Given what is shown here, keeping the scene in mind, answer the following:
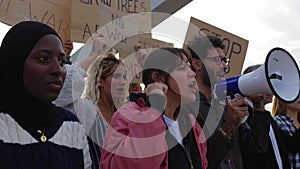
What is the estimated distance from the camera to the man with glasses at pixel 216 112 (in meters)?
2.13

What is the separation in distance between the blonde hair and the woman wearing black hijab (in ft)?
3.18

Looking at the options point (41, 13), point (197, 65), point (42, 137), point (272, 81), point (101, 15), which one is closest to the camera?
point (42, 137)

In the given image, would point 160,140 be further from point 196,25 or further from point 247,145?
point 196,25

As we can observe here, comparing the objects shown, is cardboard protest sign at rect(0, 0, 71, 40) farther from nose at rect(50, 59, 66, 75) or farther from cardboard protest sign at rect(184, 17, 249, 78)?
nose at rect(50, 59, 66, 75)

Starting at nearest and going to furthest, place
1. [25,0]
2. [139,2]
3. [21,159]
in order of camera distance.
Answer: [21,159] → [25,0] → [139,2]

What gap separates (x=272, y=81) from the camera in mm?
2186

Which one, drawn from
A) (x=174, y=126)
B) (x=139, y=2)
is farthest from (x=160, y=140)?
(x=139, y=2)

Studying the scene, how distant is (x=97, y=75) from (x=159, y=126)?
86 centimetres

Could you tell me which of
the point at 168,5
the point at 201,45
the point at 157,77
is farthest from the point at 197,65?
the point at 168,5

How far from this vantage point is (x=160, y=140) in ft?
5.32

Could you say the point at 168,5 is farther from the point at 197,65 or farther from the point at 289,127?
the point at 197,65

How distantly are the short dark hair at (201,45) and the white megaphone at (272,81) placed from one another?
0.83 feet

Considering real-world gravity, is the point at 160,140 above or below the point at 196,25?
below

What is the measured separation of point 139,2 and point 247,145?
4.46 feet
